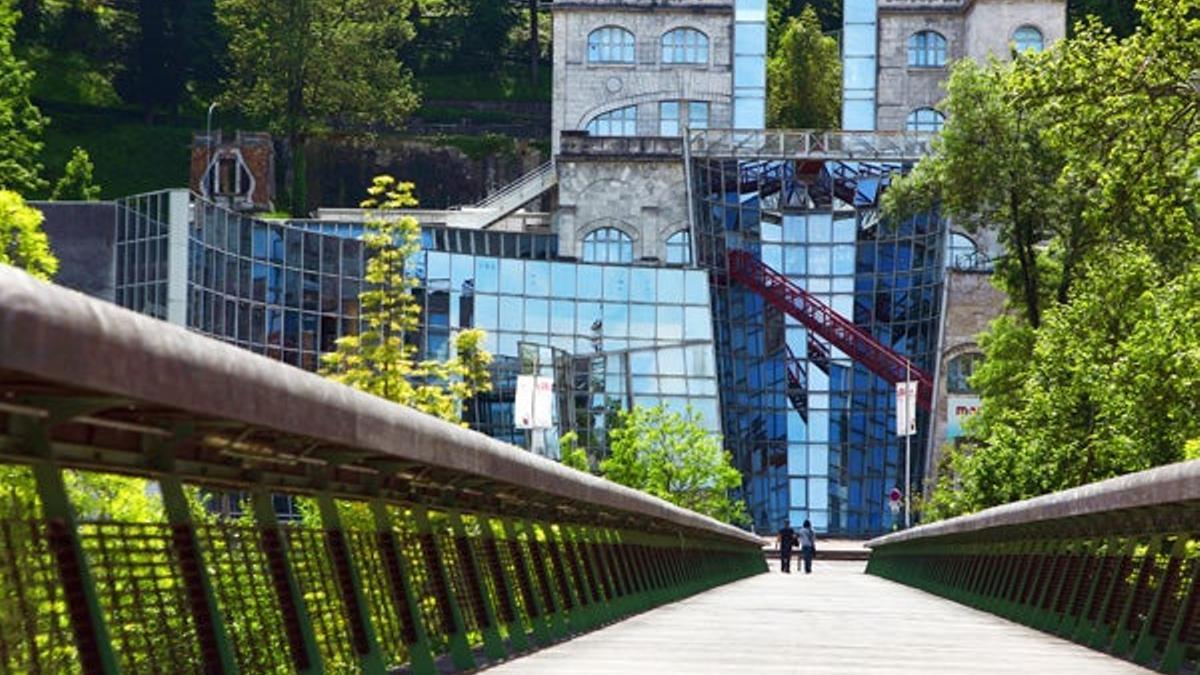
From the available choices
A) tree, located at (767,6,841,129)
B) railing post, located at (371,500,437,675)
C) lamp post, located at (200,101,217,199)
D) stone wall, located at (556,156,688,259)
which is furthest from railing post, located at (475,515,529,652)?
tree, located at (767,6,841,129)

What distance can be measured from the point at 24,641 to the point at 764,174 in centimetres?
12949

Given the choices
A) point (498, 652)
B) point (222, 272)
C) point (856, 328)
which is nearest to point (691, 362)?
point (856, 328)

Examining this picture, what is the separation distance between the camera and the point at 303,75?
156 metres

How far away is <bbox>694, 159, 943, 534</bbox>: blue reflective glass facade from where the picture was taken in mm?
135500

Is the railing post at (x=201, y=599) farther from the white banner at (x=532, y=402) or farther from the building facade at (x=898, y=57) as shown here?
the building facade at (x=898, y=57)

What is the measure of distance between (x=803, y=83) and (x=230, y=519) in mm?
159198

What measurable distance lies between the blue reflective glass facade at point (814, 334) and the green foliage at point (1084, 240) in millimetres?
20452

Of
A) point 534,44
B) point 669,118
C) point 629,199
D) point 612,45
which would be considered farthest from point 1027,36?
point 534,44

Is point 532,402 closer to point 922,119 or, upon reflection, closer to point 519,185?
point 519,185

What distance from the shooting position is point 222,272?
95312 mm

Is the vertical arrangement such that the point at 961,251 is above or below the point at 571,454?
above

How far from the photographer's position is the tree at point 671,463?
101875 mm

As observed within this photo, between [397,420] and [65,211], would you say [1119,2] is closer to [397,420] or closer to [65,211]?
[65,211]

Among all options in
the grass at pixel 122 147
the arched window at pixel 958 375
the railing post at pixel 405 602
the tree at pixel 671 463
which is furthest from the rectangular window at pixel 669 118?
the railing post at pixel 405 602
